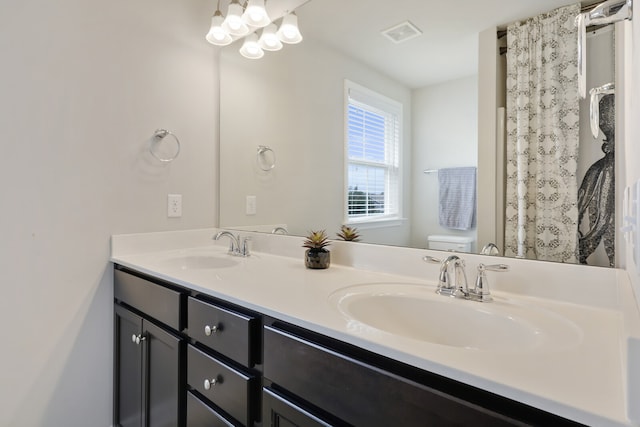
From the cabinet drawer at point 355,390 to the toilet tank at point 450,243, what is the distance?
629 millimetres

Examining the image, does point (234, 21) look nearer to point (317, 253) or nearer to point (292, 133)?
point (292, 133)

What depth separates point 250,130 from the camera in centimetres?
185

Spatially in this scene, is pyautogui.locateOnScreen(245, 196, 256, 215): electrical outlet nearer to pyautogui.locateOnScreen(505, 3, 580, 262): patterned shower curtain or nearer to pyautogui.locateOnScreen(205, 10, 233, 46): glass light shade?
pyautogui.locateOnScreen(205, 10, 233, 46): glass light shade

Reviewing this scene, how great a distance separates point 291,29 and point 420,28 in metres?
0.67

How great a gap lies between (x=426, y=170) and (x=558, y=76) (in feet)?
1.47

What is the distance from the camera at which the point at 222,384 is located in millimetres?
938

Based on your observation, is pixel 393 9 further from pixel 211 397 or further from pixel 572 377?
pixel 211 397

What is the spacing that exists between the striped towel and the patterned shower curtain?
10cm

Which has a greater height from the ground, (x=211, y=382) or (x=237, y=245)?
(x=237, y=245)

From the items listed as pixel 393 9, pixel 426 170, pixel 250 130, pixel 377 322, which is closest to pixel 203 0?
pixel 250 130

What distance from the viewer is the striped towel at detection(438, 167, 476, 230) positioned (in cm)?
108

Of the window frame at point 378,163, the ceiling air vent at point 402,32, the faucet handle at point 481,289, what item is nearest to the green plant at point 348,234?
the window frame at point 378,163

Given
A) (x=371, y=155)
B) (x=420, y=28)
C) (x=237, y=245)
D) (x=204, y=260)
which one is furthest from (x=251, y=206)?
(x=420, y=28)

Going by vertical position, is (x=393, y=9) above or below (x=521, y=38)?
above
